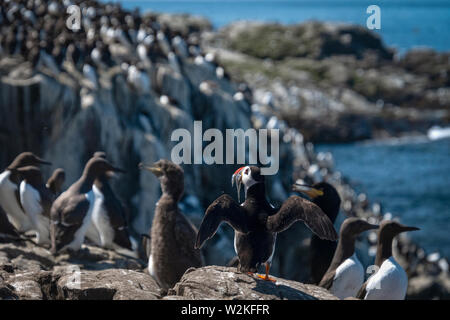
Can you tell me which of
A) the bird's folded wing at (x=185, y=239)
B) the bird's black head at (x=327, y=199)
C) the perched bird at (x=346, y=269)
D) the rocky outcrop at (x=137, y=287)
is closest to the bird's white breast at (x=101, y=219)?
the bird's folded wing at (x=185, y=239)

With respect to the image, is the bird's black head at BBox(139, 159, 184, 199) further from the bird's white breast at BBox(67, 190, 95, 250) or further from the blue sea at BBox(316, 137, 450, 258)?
the blue sea at BBox(316, 137, 450, 258)

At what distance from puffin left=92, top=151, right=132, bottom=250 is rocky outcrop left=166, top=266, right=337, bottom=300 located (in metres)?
3.64

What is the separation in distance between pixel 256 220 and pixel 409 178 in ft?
106

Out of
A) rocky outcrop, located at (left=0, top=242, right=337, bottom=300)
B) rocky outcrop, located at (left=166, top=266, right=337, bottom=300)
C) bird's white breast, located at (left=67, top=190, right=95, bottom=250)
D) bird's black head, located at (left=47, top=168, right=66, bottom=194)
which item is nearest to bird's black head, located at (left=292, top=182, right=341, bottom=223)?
rocky outcrop, located at (left=0, top=242, right=337, bottom=300)

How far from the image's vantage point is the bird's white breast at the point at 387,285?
582cm

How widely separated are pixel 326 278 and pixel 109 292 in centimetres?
258

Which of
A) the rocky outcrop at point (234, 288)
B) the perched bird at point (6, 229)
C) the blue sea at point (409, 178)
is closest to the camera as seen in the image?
the rocky outcrop at point (234, 288)

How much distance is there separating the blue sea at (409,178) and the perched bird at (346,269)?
20.7 metres

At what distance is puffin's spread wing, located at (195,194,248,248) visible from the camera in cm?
484

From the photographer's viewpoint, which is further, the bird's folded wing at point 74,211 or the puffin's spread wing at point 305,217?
the bird's folded wing at point 74,211

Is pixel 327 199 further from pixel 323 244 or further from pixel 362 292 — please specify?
pixel 362 292

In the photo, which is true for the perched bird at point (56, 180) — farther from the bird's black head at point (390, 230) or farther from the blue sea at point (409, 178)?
the blue sea at point (409, 178)

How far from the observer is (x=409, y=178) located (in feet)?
117

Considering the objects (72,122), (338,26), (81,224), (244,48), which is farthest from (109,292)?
(338,26)
